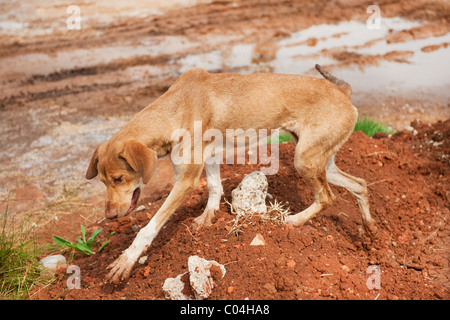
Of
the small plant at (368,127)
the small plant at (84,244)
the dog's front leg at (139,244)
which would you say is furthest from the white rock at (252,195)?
the small plant at (368,127)

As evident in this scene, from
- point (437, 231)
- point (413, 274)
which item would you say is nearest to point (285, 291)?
point (413, 274)

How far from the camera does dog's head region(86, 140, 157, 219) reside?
14.2 feet

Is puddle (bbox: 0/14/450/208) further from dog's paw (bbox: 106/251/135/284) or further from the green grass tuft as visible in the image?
dog's paw (bbox: 106/251/135/284)

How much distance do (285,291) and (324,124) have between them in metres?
1.75

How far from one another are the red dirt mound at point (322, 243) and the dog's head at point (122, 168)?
711 millimetres

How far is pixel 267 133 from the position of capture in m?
5.00

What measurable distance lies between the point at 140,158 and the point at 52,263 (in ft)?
6.05

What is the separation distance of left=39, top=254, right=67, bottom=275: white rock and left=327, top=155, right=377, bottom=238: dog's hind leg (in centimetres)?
316

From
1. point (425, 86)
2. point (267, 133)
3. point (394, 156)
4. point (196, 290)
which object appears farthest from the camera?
point (425, 86)

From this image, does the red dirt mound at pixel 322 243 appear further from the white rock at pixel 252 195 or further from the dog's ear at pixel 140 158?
the dog's ear at pixel 140 158

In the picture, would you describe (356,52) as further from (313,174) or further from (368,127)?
(313,174)

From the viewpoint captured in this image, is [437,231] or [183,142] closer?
[183,142]

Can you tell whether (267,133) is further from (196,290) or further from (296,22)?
(296,22)

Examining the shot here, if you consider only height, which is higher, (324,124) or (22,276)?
(324,124)
